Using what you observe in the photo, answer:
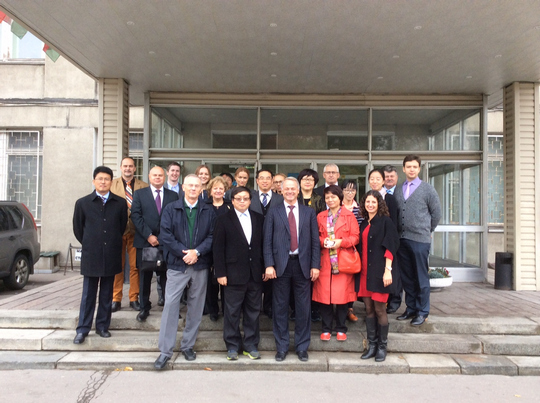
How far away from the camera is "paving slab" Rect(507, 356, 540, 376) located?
415 cm

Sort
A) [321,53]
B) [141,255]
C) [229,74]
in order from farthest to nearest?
1. [229,74]
2. [321,53]
3. [141,255]

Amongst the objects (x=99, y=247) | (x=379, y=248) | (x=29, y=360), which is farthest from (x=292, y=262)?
(x=29, y=360)

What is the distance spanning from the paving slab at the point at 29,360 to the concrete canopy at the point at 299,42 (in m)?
4.22

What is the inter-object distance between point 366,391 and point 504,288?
5.04 m

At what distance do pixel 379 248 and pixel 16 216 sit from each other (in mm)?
7516

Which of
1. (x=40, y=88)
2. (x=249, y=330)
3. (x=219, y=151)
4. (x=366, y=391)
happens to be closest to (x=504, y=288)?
(x=366, y=391)

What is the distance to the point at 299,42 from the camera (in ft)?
19.2

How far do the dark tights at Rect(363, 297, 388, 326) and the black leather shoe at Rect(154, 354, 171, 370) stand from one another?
2.20 m

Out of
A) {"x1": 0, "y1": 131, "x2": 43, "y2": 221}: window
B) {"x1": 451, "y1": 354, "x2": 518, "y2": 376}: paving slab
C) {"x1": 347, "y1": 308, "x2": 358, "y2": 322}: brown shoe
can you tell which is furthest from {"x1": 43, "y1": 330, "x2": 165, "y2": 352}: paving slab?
{"x1": 0, "y1": 131, "x2": 43, "y2": 221}: window

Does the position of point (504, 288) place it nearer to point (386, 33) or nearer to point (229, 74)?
point (386, 33)

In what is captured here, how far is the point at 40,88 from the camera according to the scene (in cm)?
1134

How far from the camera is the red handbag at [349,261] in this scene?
13.9 ft

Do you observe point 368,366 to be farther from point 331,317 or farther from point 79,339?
point 79,339

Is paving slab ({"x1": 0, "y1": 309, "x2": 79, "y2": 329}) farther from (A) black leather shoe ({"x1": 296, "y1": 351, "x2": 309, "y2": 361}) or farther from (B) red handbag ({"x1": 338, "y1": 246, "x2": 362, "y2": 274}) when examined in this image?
(B) red handbag ({"x1": 338, "y1": 246, "x2": 362, "y2": 274})
